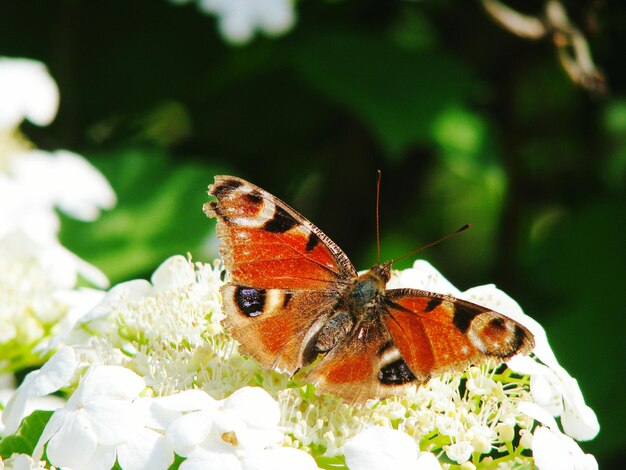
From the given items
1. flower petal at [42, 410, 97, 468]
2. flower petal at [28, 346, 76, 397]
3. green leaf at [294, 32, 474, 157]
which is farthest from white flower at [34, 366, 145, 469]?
green leaf at [294, 32, 474, 157]

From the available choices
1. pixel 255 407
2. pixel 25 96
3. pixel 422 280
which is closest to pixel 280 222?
pixel 422 280

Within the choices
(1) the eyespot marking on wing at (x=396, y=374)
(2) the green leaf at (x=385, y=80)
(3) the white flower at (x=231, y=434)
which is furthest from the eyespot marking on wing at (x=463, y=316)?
(2) the green leaf at (x=385, y=80)

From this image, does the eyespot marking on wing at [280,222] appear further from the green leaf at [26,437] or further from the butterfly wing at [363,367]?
the green leaf at [26,437]

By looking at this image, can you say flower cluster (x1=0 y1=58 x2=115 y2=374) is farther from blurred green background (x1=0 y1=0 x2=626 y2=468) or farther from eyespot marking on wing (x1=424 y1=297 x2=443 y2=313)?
eyespot marking on wing (x1=424 y1=297 x2=443 y2=313)

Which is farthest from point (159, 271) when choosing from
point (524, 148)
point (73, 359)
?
point (524, 148)

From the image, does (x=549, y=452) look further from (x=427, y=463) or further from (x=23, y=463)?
(x=23, y=463)

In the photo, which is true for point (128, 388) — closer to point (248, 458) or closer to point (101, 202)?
point (248, 458)
